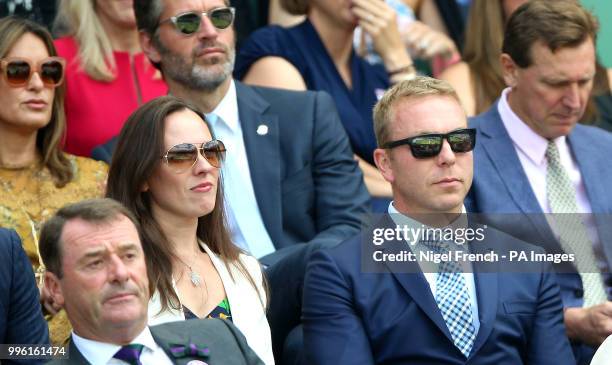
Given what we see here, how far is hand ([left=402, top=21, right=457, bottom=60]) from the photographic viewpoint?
7.16 m

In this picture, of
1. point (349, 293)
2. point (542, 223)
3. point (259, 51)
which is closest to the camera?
point (349, 293)

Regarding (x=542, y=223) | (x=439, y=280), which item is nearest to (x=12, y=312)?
(x=439, y=280)

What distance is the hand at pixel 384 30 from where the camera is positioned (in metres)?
6.59

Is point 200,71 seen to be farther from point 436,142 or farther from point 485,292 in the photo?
point 485,292

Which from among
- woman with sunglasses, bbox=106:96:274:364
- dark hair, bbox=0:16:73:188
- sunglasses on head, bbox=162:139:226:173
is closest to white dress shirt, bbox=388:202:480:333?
woman with sunglasses, bbox=106:96:274:364

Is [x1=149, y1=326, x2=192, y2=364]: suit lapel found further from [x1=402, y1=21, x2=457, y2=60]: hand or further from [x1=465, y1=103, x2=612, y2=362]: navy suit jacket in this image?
[x1=402, y1=21, x2=457, y2=60]: hand

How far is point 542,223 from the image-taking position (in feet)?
18.1

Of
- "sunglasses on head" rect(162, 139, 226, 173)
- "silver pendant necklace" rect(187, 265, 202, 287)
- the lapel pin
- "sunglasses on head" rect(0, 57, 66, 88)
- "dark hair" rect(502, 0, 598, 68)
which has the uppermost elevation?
"dark hair" rect(502, 0, 598, 68)

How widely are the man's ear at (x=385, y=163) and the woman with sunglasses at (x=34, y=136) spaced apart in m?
1.26

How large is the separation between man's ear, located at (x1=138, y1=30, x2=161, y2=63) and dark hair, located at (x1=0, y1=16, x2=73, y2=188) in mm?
500

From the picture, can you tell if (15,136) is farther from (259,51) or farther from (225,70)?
(259,51)

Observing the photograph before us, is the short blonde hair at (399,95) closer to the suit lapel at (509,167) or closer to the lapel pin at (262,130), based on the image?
the suit lapel at (509,167)

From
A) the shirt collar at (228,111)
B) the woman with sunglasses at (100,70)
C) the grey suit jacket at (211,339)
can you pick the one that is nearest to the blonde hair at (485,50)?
the shirt collar at (228,111)

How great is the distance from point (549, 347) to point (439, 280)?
0.46m
